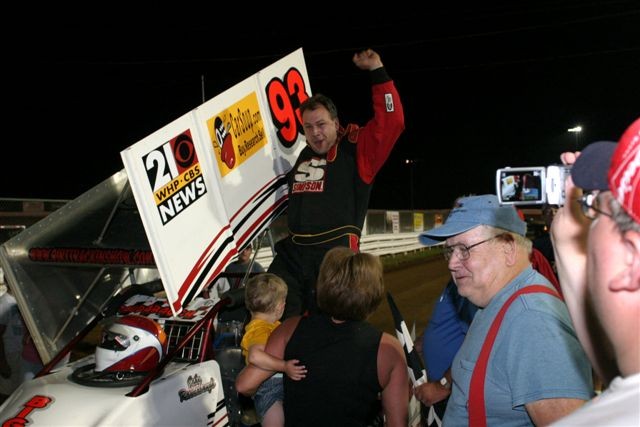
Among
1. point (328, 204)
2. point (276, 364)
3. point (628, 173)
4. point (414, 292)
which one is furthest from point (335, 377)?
point (414, 292)

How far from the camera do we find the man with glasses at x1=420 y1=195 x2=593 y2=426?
194 centimetres

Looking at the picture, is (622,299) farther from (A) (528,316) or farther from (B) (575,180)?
(A) (528,316)

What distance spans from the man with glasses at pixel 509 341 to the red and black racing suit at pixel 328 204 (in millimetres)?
1974

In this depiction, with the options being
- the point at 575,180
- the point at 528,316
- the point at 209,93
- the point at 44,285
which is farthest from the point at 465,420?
the point at 209,93

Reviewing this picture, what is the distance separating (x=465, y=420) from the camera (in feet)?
7.34

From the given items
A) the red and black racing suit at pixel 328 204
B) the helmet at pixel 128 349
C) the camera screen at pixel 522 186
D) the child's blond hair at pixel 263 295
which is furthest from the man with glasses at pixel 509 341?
the helmet at pixel 128 349

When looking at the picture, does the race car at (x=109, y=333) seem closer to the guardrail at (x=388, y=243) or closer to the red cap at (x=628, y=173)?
the red cap at (x=628, y=173)

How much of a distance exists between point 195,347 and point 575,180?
12.1ft

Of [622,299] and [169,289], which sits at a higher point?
[622,299]

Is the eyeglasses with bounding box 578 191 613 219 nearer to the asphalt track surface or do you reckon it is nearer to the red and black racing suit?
the red and black racing suit

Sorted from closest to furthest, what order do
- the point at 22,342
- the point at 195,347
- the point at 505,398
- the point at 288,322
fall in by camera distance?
1. the point at 505,398
2. the point at 288,322
3. the point at 195,347
4. the point at 22,342

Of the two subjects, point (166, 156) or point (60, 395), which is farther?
point (166, 156)

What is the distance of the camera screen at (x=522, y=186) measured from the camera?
168 cm

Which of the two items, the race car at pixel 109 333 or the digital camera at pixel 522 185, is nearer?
the digital camera at pixel 522 185
